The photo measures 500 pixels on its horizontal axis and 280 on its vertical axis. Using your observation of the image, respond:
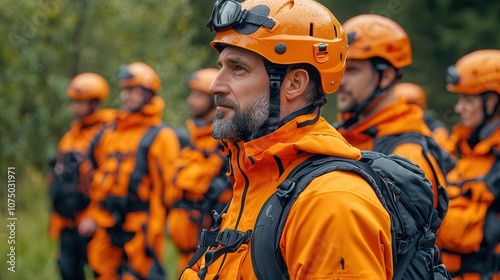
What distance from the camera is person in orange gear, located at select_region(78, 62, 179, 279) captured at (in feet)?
33.4

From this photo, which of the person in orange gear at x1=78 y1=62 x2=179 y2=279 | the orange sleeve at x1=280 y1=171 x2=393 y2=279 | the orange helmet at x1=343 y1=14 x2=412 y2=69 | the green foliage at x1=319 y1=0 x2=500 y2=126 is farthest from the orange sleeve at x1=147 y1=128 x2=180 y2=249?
the green foliage at x1=319 y1=0 x2=500 y2=126

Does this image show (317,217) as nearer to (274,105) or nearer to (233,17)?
(274,105)

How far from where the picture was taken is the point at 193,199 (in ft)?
32.8

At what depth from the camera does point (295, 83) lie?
3.79m

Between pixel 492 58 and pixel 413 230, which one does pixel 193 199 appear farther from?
pixel 413 230

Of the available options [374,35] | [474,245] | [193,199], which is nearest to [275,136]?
[374,35]

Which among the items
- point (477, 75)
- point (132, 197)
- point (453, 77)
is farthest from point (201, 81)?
point (477, 75)

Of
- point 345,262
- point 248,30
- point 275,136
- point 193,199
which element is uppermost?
point 248,30

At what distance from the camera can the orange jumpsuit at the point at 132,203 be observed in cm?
1020

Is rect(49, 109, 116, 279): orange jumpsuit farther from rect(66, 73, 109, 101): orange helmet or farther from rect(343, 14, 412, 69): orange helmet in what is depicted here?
rect(343, 14, 412, 69): orange helmet

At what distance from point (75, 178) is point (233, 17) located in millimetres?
8434

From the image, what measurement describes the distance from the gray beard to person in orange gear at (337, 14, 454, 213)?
2.07 meters

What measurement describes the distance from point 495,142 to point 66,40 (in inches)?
391

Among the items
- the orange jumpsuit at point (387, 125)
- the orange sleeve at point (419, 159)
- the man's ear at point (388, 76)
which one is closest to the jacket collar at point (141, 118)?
the man's ear at point (388, 76)
